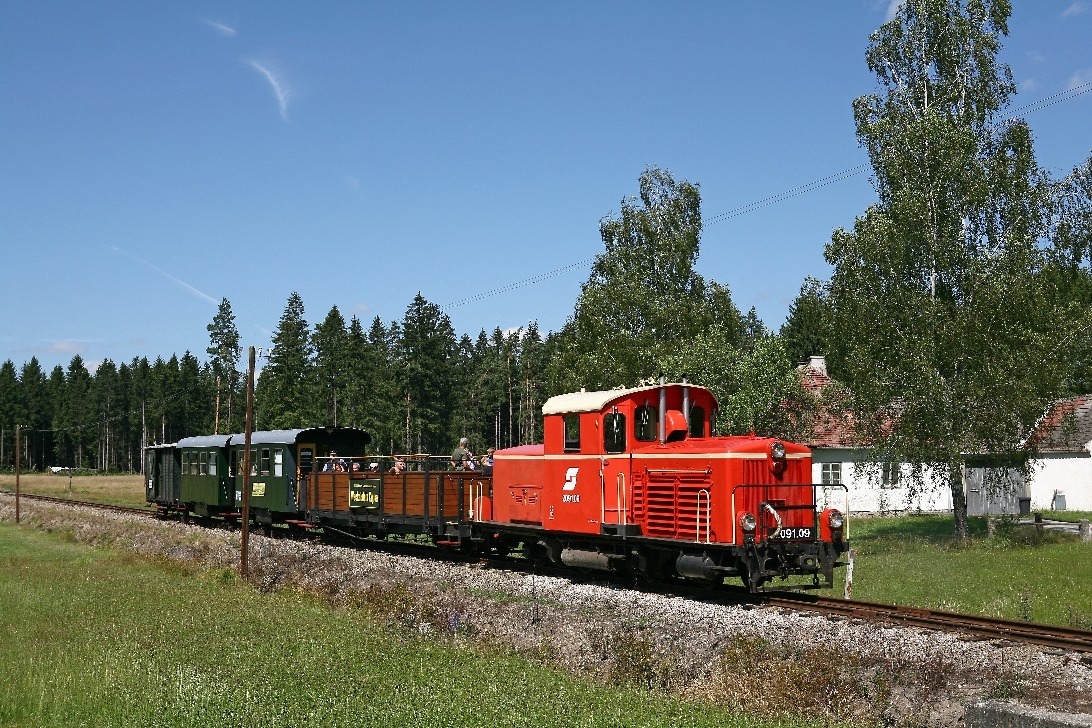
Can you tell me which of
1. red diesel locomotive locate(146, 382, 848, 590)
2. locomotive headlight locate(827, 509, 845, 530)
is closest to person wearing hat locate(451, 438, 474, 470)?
red diesel locomotive locate(146, 382, 848, 590)

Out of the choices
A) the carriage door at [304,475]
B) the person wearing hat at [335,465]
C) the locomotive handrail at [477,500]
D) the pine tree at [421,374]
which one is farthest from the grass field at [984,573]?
the pine tree at [421,374]

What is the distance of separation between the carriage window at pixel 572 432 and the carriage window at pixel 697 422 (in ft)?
7.27

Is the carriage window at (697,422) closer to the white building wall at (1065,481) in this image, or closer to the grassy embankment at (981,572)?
the grassy embankment at (981,572)

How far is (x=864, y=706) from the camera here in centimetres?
1105

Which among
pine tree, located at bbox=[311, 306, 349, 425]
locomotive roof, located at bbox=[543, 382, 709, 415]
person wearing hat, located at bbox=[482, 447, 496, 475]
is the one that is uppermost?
pine tree, located at bbox=[311, 306, 349, 425]

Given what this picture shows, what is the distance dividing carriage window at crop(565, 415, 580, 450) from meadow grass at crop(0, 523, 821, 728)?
475 centimetres

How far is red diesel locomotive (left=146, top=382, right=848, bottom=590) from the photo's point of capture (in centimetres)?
1590

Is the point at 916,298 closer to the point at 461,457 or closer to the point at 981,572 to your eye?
the point at 981,572

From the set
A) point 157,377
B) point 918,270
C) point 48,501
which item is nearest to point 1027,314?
point 918,270

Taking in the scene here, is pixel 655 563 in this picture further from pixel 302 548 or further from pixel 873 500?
pixel 873 500

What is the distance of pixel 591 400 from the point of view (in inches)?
723

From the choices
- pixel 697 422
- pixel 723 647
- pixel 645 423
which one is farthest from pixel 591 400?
pixel 723 647

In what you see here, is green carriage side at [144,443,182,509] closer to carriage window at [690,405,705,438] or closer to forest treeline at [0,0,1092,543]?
forest treeline at [0,0,1092,543]

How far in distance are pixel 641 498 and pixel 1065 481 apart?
111 feet
